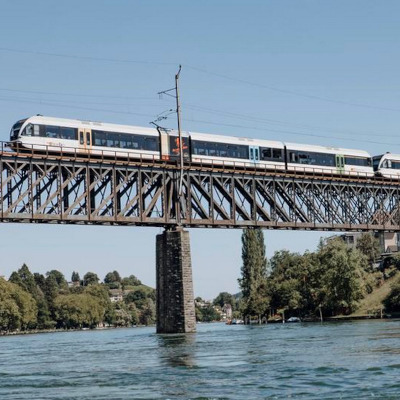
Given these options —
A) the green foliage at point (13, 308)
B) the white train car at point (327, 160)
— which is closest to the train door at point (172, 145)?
the white train car at point (327, 160)

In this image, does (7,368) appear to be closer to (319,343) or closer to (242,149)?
(319,343)

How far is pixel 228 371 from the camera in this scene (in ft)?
130

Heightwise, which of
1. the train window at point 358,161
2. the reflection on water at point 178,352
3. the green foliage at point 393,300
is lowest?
the reflection on water at point 178,352

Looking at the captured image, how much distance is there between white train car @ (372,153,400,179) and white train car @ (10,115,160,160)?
3971 centimetres

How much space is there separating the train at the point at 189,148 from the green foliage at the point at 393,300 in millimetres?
15390

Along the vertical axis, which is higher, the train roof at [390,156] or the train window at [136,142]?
the train roof at [390,156]

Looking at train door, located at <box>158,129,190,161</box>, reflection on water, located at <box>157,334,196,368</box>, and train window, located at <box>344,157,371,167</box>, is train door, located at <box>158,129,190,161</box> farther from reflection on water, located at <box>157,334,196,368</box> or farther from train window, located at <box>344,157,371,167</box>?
train window, located at <box>344,157,371,167</box>

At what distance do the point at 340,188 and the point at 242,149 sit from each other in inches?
650

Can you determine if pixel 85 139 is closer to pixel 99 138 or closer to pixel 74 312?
pixel 99 138

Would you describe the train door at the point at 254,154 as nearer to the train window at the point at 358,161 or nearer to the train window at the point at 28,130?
the train window at the point at 358,161

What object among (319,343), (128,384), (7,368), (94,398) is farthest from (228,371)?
(319,343)

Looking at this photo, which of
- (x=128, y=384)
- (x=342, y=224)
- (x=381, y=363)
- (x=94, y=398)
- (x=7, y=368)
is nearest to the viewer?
(x=94, y=398)

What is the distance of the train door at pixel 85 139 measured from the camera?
8006cm

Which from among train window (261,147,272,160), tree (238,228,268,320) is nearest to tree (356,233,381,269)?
tree (238,228,268,320)
